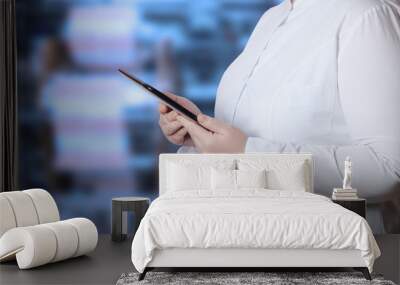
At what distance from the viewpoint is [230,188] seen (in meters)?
6.02

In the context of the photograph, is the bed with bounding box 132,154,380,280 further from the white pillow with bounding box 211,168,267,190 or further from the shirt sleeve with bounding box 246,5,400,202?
the shirt sleeve with bounding box 246,5,400,202

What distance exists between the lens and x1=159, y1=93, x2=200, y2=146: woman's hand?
660cm

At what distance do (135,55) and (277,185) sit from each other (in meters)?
1.93

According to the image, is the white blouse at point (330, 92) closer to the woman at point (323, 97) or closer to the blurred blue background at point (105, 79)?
the woman at point (323, 97)

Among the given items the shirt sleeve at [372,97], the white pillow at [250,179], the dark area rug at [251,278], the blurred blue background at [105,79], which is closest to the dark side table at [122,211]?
the blurred blue background at [105,79]

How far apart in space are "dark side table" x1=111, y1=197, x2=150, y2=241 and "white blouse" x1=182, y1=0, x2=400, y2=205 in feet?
3.65

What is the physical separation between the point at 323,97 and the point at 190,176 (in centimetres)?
135

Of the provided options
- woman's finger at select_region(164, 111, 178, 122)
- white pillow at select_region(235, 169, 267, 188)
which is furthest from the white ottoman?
woman's finger at select_region(164, 111, 178, 122)

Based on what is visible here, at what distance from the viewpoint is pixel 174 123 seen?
Answer: 6.61m

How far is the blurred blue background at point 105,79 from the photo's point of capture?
6.79 metres

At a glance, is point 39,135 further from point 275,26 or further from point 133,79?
point 275,26

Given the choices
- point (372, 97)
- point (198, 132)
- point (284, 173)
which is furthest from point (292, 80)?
point (198, 132)

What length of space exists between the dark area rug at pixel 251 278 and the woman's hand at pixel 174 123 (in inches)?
76.9

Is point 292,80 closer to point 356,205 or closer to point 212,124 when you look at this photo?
point 212,124
